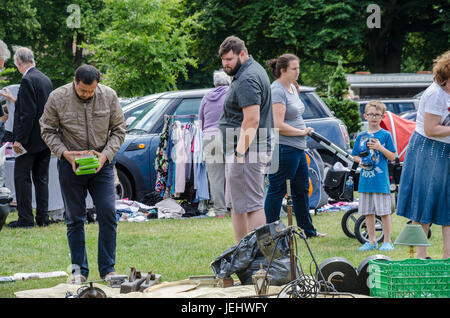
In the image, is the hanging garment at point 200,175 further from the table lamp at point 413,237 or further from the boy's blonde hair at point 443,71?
the table lamp at point 413,237

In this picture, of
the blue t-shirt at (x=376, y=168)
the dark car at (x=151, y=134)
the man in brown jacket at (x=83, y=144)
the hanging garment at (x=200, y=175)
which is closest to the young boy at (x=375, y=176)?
the blue t-shirt at (x=376, y=168)

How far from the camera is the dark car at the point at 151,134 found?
34.6 feet

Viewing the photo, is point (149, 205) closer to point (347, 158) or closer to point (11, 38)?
point (347, 158)

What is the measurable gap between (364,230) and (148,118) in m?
4.39

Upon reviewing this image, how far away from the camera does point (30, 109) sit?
8711 millimetres

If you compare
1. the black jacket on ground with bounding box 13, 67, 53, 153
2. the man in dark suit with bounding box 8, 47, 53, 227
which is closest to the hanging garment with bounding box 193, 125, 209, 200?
the man in dark suit with bounding box 8, 47, 53, 227

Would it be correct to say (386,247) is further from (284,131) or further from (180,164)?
→ (180,164)

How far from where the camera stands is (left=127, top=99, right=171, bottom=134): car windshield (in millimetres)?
10812

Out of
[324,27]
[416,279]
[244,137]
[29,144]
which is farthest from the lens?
[324,27]

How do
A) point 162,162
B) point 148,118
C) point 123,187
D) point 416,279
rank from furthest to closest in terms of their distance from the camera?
point 148,118 < point 123,187 < point 162,162 < point 416,279

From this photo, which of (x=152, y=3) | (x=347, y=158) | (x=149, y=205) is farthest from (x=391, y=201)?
(x=152, y=3)

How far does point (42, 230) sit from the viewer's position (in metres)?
8.70

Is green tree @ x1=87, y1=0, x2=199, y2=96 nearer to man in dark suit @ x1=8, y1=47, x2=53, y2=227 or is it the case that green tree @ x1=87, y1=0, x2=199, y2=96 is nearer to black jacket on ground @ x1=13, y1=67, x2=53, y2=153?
man in dark suit @ x1=8, y1=47, x2=53, y2=227

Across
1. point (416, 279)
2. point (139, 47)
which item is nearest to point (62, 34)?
point (139, 47)
